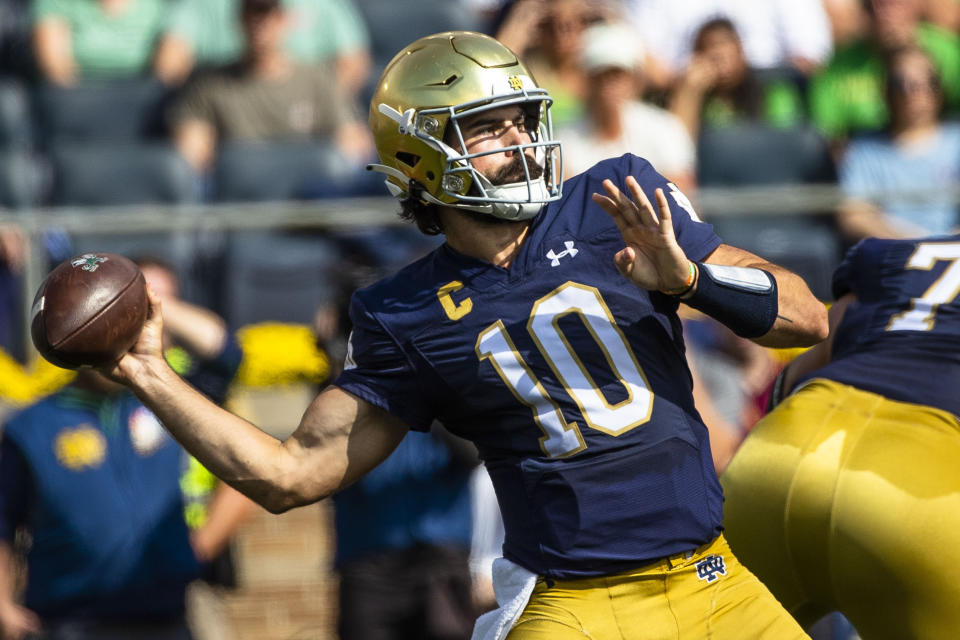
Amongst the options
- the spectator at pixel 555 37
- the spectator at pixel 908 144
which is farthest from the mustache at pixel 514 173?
the spectator at pixel 555 37

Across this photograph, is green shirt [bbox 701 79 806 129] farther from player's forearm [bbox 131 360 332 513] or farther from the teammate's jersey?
player's forearm [bbox 131 360 332 513]

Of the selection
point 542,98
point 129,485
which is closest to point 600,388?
point 542,98

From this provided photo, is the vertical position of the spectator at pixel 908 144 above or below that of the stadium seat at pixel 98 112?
above

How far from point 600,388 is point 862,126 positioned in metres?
5.43

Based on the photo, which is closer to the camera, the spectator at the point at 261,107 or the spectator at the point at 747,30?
the spectator at the point at 261,107

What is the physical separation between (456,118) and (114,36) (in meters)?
5.43

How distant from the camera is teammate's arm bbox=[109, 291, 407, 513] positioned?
11.1 ft

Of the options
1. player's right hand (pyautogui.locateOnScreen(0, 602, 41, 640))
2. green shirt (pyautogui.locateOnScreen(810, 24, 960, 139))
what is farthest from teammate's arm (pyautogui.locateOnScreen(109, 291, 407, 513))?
green shirt (pyautogui.locateOnScreen(810, 24, 960, 139))

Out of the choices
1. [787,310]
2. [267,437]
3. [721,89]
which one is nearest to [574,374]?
[787,310]

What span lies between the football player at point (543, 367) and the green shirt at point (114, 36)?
5138 millimetres

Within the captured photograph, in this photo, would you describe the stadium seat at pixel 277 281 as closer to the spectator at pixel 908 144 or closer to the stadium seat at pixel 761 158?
the stadium seat at pixel 761 158

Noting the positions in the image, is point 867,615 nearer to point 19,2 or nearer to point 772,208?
point 772,208

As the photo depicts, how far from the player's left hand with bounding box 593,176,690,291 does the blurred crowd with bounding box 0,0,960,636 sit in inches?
121

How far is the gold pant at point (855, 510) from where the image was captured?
3.40m
